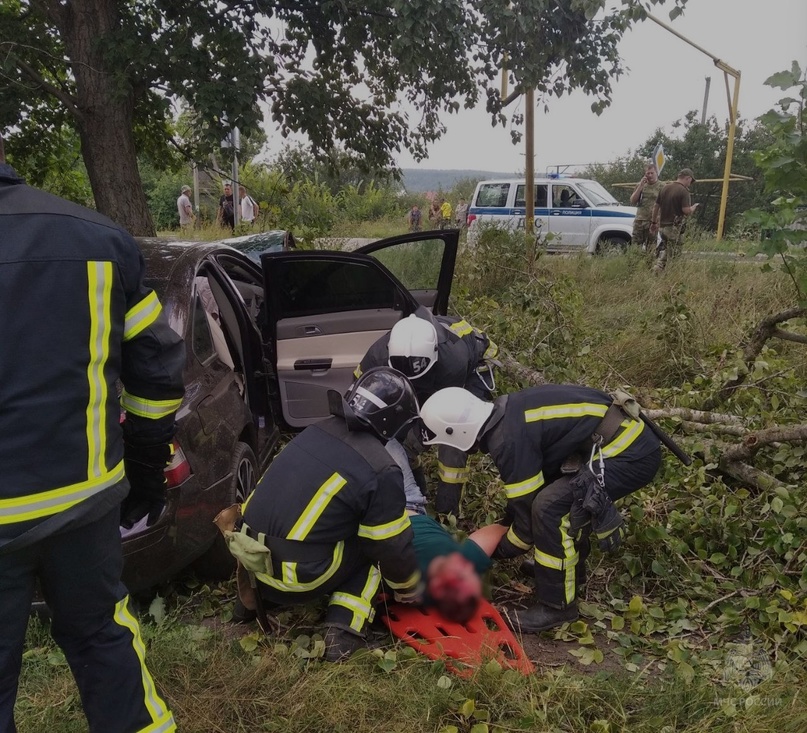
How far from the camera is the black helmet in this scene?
7.14ft

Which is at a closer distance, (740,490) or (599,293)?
(740,490)

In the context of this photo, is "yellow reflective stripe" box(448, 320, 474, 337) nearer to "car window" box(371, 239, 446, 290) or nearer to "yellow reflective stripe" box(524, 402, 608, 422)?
"car window" box(371, 239, 446, 290)

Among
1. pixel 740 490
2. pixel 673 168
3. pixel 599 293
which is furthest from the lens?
pixel 673 168

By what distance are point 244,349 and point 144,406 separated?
1985 millimetres

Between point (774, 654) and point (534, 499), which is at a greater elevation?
point (534, 499)

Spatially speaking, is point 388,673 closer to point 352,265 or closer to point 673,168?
point 352,265

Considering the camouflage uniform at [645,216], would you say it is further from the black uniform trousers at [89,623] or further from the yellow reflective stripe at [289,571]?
the black uniform trousers at [89,623]

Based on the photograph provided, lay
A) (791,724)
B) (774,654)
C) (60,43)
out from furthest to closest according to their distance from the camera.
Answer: (60,43) → (774,654) → (791,724)

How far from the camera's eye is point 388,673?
8.16ft

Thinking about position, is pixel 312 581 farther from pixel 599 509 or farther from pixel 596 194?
pixel 596 194

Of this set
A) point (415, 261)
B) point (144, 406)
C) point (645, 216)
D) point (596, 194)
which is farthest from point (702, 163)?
point (144, 406)

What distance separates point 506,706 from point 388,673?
45 cm

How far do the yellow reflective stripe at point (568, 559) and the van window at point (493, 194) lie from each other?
11.3 metres

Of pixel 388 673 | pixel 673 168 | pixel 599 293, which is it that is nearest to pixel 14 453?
pixel 388 673
